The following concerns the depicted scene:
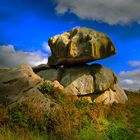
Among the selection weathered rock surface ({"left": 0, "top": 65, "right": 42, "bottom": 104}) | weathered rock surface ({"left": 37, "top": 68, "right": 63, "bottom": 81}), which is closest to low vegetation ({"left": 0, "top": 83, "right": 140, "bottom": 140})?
weathered rock surface ({"left": 0, "top": 65, "right": 42, "bottom": 104})

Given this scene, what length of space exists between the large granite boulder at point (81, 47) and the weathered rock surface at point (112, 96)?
307 centimetres

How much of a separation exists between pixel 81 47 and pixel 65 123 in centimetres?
1216

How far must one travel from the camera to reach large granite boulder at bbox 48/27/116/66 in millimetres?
32750

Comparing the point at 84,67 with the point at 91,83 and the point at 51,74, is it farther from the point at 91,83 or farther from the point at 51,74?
the point at 51,74

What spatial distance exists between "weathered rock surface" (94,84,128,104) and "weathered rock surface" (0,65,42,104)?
282 inches

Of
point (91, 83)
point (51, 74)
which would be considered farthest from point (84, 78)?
point (51, 74)

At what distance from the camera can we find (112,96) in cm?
3388

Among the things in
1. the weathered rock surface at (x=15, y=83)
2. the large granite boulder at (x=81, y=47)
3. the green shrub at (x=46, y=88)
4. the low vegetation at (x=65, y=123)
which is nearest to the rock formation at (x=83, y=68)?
the large granite boulder at (x=81, y=47)

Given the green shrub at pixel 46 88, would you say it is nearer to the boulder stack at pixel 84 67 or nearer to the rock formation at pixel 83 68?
the rock formation at pixel 83 68

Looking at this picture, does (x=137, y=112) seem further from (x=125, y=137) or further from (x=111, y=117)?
(x=125, y=137)

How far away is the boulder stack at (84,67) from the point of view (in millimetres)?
32812

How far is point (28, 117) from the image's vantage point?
21578 millimetres

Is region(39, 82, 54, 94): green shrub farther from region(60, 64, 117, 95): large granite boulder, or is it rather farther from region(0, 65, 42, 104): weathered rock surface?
region(60, 64, 117, 95): large granite boulder

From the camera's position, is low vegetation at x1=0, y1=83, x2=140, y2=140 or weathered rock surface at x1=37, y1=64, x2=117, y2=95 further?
weathered rock surface at x1=37, y1=64, x2=117, y2=95
